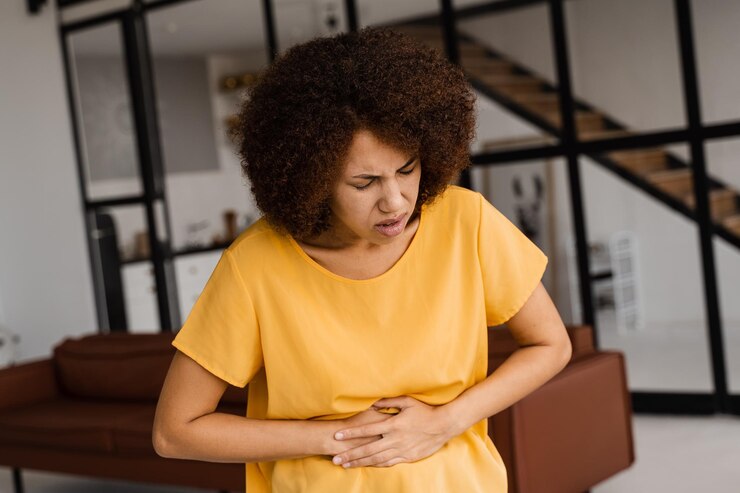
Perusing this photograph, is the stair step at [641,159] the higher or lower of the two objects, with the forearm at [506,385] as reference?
higher

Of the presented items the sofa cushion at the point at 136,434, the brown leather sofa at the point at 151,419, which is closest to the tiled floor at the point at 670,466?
the brown leather sofa at the point at 151,419

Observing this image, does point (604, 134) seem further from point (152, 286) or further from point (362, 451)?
point (362, 451)

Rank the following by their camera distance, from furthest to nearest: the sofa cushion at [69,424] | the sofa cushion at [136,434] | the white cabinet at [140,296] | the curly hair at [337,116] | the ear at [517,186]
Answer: the white cabinet at [140,296] < the ear at [517,186] < the sofa cushion at [69,424] < the sofa cushion at [136,434] < the curly hair at [337,116]

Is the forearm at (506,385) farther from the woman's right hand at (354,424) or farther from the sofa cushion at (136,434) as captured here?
the sofa cushion at (136,434)

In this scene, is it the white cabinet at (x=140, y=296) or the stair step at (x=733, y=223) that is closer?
the stair step at (x=733, y=223)

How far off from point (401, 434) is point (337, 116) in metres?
0.39

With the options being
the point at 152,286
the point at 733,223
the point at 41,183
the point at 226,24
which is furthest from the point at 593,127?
the point at 41,183

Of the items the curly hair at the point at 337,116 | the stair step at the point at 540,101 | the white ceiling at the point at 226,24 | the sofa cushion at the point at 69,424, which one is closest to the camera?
the curly hair at the point at 337,116

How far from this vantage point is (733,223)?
462 centimetres

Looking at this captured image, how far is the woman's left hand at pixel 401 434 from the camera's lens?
4.03ft

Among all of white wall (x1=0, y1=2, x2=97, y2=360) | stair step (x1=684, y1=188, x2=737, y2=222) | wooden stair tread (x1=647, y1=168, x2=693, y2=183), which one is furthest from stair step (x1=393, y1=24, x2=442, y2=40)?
white wall (x1=0, y1=2, x2=97, y2=360)

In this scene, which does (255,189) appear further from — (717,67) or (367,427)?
(717,67)

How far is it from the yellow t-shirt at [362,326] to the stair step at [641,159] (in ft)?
12.2

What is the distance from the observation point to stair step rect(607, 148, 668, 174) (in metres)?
4.81
